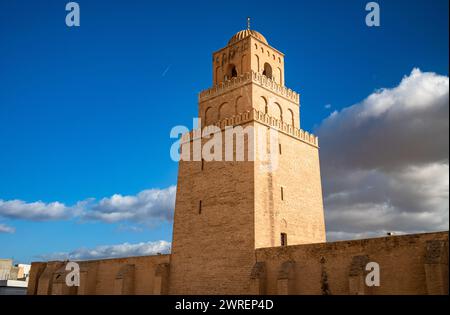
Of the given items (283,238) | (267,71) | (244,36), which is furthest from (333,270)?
(244,36)

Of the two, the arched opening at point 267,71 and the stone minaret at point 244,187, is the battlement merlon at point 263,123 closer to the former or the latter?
the stone minaret at point 244,187

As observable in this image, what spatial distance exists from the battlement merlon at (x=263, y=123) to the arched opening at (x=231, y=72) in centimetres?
421

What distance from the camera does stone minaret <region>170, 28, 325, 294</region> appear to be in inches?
877

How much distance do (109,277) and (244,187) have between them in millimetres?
11096

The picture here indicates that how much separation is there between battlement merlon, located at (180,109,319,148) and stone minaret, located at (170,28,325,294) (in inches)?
2.3

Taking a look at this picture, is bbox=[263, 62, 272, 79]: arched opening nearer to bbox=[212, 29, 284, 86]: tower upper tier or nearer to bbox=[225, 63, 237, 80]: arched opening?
bbox=[212, 29, 284, 86]: tower upper tier

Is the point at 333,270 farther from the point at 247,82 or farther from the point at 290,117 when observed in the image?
the point at 247,82

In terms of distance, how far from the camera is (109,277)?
27.6 meters

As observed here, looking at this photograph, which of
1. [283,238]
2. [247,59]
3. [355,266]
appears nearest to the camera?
[355,266]

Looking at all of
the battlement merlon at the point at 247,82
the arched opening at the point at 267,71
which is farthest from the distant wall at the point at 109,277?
the arched opening at the point at 267,71
